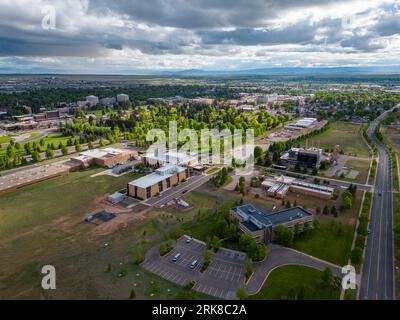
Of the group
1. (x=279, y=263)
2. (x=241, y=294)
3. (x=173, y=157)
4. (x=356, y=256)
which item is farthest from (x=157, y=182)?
(x=356, y=256)

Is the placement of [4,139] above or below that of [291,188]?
above

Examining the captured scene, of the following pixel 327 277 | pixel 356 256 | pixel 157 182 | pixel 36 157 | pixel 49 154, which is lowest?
pixel 327 277

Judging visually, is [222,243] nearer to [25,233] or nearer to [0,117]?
[25,233]

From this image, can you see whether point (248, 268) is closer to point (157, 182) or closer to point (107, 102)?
point (157, 182)

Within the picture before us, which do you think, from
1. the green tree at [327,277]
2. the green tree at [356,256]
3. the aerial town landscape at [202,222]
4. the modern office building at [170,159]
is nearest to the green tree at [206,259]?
the aerial town landscape at [202,222]

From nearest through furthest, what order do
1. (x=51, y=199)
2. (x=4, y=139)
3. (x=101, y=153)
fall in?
(x=51, y=199) < (x=101, y=153) < (x=4, y=139)
